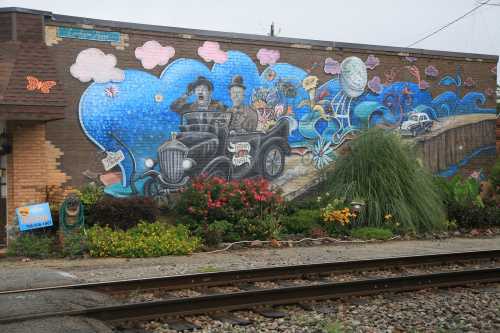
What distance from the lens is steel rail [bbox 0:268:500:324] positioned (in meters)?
7.66

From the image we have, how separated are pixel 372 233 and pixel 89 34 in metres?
8.23

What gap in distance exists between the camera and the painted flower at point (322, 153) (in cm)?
1822

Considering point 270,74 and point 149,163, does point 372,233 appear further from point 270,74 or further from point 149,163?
point 149,163

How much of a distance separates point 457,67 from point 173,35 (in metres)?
10.0

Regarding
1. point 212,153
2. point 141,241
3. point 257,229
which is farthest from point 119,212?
point 212,153

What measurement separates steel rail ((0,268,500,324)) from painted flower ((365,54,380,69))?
9.70 metres

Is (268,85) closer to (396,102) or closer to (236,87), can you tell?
(236,87)

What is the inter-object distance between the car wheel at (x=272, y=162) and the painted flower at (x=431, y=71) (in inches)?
235

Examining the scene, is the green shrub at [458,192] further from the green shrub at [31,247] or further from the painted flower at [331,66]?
the green shrub at [31,247]

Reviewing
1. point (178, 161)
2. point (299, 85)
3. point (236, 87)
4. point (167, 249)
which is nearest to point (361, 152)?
point (299, 85)

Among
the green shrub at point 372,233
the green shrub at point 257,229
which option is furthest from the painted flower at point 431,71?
the green shrub at point 257,229

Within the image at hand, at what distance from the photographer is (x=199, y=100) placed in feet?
53.6

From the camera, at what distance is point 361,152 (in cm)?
1714

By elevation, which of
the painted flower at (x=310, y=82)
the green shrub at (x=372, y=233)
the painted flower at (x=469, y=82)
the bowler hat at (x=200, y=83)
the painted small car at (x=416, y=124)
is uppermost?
the painted flower at (x=469, y=82)
